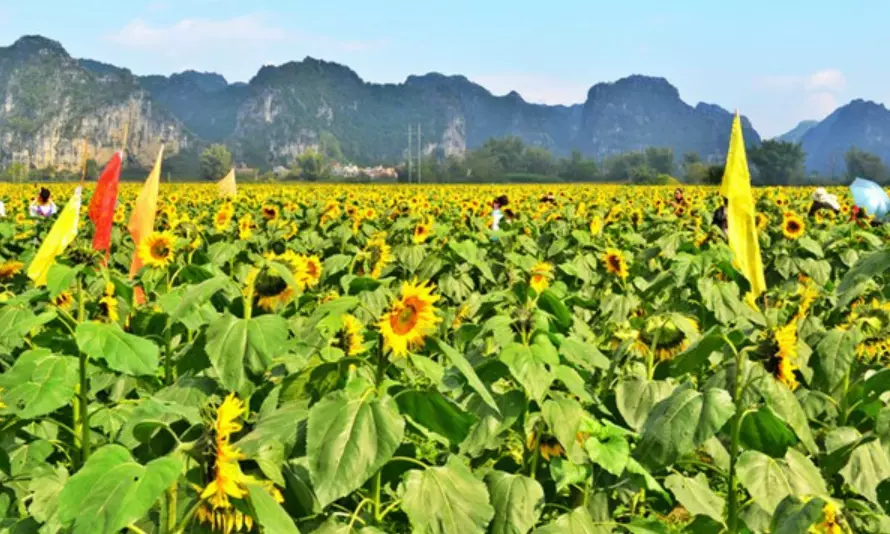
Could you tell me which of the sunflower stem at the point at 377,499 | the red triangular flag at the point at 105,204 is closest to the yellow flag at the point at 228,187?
the red triangular flag at the point at 105,204

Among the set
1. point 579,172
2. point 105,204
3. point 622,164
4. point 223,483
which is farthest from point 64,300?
point 622,164

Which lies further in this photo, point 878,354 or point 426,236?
point 426,236

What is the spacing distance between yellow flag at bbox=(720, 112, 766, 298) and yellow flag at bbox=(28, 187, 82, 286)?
5.95 ft

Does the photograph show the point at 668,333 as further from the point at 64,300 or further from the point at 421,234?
the point at 421,234

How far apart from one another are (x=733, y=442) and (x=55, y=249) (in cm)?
174

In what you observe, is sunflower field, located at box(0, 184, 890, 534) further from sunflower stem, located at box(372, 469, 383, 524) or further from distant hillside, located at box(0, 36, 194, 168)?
distant hillside, located at box(0, 36, 194, 168)

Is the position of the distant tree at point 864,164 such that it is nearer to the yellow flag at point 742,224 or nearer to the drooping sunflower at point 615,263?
the drooping sunflower at point 615,263

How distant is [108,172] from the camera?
12.0ft

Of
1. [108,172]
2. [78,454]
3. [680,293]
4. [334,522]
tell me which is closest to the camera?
[334,522]

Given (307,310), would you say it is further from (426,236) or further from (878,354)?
(426,236)

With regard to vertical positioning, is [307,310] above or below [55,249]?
below

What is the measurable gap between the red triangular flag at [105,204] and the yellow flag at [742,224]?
231cm

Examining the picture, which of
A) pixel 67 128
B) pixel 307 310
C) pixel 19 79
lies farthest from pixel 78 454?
pixel 19 79

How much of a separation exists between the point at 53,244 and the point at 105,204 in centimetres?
131
